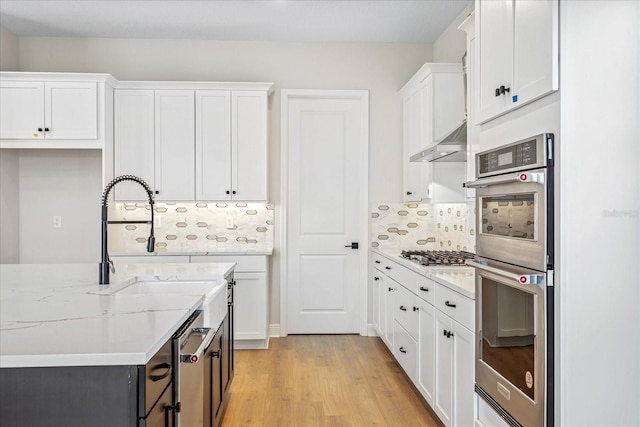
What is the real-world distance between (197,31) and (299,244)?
7.46 ft

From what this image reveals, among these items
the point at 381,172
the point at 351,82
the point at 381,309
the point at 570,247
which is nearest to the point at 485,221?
the point at 570,247

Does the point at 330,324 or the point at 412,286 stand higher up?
the point at 412,286

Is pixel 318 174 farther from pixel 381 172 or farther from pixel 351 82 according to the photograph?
pixel 351 82

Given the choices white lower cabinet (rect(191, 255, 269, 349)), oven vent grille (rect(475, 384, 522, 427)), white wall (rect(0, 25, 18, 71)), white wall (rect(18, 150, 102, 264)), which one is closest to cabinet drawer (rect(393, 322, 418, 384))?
oven vent grille (rect(475, 384, 522, 427))

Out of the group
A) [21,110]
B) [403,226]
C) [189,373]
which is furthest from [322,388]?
[21,110]

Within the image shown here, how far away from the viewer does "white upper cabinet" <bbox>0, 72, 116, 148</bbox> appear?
412 cm

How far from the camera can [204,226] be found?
4.66 meters

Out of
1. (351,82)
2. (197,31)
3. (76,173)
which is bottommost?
(76,173)

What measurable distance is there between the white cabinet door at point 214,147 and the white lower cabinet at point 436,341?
69.0 inches

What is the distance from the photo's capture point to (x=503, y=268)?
5.90 ft

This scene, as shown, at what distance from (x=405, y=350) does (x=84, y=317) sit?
239 cm

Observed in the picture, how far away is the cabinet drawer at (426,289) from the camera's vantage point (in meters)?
2.70

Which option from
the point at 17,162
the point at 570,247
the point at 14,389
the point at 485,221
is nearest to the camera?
the point at 14,389

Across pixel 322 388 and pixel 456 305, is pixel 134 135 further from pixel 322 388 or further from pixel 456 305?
pixel 456 305
